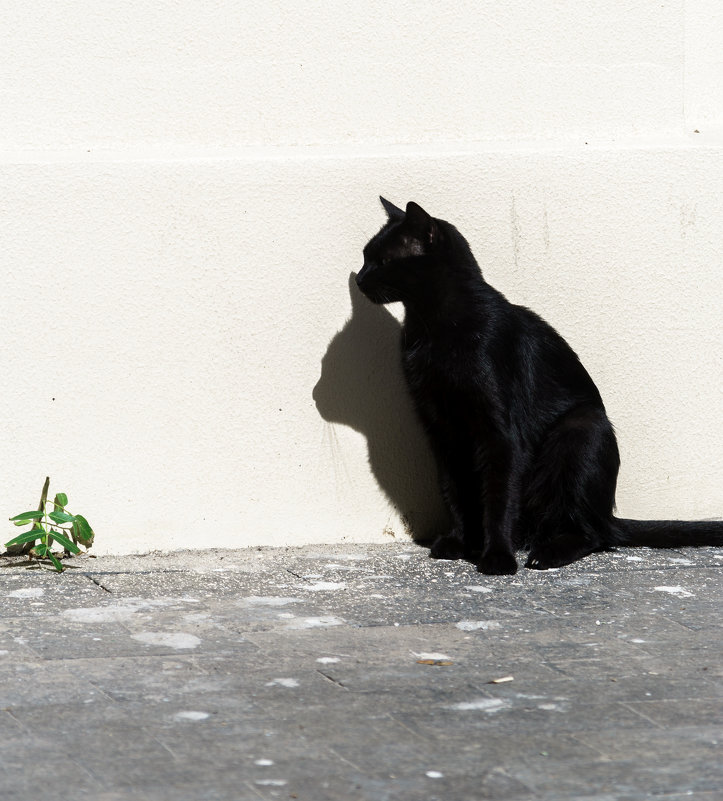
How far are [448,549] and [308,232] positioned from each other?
4.41 ft

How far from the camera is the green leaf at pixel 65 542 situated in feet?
14.3

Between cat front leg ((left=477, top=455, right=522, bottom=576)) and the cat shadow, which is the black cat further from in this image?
the cat shadow

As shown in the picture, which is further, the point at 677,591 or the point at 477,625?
the point at 677,591

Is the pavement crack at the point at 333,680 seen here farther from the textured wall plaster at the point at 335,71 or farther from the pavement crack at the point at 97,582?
the textured wall plaster at the point at 335,71

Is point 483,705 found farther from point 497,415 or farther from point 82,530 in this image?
point 82,530

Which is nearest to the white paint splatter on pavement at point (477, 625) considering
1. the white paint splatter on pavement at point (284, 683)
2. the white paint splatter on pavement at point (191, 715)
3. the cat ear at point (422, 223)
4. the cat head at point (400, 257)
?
the white paint splatter on pavement at point (284, 683)

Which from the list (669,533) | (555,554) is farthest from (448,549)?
(669,533)

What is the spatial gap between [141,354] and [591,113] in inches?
81.9

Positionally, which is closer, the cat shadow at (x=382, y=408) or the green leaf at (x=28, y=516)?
the green leaf at (x=28, y=516)

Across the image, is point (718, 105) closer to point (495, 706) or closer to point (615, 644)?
point (615, 644)

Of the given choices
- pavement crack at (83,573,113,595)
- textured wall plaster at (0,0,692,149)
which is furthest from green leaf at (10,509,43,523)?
textured wall plaster at (0,0,692,149)

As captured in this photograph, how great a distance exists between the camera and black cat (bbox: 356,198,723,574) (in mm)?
4398

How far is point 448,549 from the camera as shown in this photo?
4559mm

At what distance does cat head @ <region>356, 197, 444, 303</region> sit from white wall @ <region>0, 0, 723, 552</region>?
226mm
